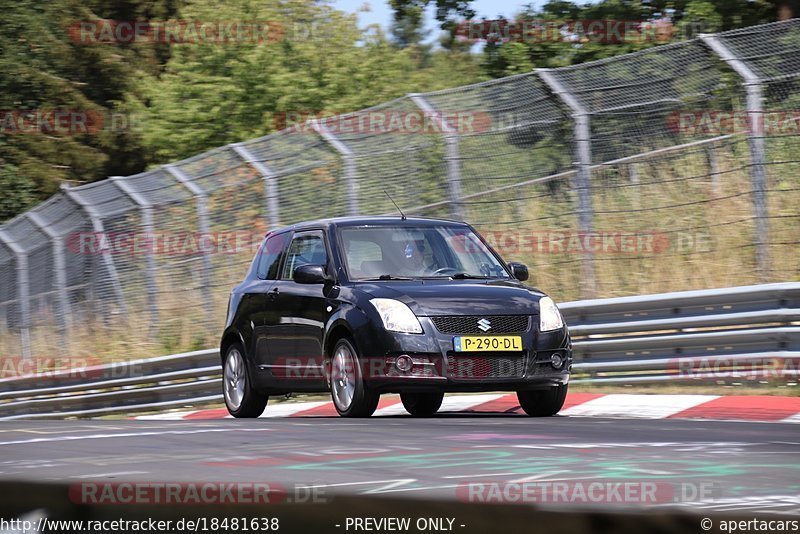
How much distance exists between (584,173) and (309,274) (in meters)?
3.67

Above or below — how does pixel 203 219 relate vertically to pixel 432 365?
below

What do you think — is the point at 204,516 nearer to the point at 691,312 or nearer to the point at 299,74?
the point at 691,312

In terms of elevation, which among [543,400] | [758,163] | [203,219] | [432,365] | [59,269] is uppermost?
[758,163]

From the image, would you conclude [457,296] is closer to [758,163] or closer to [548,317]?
[548,317]

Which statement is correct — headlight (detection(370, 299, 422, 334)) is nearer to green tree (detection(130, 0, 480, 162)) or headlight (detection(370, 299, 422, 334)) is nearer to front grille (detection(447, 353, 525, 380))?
front grille (detection(447, 353, 525, 380))

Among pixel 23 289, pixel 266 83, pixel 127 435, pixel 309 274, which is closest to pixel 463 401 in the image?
pixel 309 274

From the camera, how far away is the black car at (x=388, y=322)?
9.48m

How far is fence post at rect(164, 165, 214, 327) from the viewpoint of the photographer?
674 inches

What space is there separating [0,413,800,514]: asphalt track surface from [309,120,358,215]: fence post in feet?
20.5

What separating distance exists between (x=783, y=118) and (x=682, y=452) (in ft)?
20.9

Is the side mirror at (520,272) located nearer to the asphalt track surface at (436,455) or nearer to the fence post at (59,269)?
the asphalt track surface at (436,455)

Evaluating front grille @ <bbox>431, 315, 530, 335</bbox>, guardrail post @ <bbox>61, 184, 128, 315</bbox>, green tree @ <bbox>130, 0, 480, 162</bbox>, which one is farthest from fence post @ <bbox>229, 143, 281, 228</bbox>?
green tree @ <bbox>130, 0, 480, 162</bbox>

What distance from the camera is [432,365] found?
31.0 feet

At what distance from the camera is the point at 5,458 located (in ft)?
21.2
